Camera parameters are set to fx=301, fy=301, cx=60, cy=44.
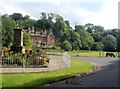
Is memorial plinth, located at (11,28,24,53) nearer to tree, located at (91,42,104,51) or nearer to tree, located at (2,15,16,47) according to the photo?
tree, located at (2,15,16,47)

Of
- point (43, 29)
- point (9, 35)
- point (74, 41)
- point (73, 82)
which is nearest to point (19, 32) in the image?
point (73, 82)

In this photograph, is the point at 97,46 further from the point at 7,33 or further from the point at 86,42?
the point at 7,33

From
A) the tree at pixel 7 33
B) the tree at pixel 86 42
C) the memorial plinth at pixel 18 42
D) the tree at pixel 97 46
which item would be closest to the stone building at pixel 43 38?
the tree at pixel 86 42

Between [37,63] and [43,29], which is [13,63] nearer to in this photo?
[37,63]

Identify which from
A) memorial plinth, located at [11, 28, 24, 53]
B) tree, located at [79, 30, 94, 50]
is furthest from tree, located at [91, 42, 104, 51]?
memorial plinth, located at [11, 28, 24, 53]

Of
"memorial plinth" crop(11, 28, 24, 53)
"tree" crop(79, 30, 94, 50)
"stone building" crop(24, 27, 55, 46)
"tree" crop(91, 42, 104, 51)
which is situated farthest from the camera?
"stone building" crop(24, 27, 55, 46)

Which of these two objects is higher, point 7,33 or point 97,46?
A: point 7,33

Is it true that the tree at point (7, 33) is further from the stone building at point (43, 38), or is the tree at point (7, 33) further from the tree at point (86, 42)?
the stone building at point (43, 38)

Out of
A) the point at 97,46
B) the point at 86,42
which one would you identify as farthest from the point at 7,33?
the point at 86,42

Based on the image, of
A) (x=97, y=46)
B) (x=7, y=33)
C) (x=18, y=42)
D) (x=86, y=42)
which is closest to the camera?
(x=18, y=42)

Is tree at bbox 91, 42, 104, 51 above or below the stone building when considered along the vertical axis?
below

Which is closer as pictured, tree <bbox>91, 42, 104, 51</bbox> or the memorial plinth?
the memorial plinth

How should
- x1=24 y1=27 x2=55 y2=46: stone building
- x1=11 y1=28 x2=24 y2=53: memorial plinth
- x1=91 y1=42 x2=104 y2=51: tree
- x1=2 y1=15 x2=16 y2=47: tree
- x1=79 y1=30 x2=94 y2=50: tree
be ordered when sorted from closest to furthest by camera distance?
1. x1=11 y1=28 x2=24 y2=53: memorial plinth
2. x1=2 y1=15 x2=16 y2=47: tree
3. x1=91 y1=42 x2=104 y2=51: tree
4. x1=79 y1=30 x2=94 y2=50: tree
5. x1=24 y1=27 x2=55 y2=46: stone building

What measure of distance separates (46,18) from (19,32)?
9962cm
